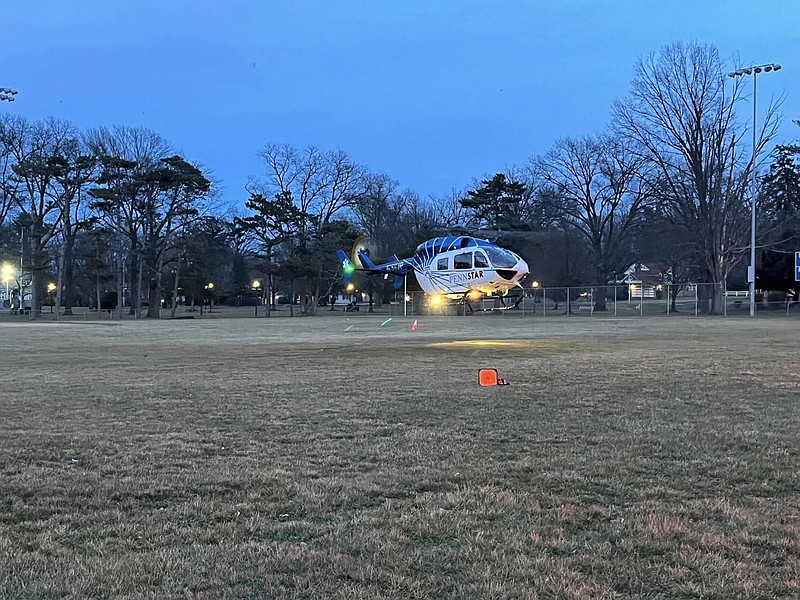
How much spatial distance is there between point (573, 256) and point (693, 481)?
59.7m

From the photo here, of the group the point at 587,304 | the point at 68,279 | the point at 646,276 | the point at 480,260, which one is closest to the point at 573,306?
the point at 587,304

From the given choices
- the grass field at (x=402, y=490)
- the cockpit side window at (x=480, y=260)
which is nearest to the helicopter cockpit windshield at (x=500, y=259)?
the cockpit side window at (x=480, y=260)

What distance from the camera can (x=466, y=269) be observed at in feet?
129

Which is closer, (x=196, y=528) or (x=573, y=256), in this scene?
(x=196, y=528)

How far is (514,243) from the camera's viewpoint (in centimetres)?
5869

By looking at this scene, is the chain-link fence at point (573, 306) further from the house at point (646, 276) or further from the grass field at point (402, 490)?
the grass field at point (402, 490)

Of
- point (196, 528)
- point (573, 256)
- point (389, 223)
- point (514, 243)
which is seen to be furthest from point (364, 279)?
point (196, 528)

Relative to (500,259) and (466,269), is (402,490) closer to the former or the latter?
(500,259)

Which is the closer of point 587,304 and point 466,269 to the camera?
point 466,269

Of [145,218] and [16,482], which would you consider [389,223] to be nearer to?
[145,218]

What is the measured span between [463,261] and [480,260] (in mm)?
1226

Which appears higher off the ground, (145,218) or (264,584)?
(145,218)

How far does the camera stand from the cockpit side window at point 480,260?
38312 millimetres

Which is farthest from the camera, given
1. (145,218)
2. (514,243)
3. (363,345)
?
(514,243)
